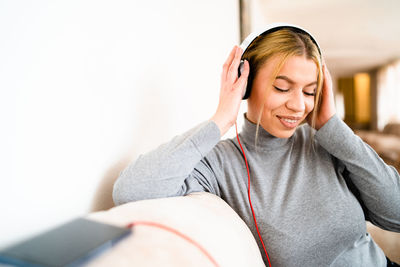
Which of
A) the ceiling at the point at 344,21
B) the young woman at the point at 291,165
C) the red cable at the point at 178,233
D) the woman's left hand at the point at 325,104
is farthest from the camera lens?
the ceiling at the point at 344,21

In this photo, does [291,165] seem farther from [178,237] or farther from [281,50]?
[178,237]

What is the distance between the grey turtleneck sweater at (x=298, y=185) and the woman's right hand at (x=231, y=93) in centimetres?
6

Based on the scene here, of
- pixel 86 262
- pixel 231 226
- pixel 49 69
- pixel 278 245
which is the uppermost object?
pixel 49 69

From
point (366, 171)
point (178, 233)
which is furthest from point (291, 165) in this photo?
point (178, 233)

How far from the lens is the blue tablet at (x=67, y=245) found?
31 cm

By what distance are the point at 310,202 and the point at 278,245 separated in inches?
6.5

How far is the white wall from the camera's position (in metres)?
0.43

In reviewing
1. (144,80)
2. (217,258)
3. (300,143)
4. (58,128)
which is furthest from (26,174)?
(300,143)

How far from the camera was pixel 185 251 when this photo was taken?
0.40 meters

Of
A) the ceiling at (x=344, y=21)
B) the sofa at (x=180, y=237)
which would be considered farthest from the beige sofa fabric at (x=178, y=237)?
the ceiling at (x=344, y=21)

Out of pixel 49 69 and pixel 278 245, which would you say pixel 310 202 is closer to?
pixel 278 245

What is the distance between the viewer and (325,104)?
910 mm

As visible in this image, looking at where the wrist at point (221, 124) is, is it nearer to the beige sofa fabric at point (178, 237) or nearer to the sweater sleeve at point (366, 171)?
the beige sofa fabric at point (178, 237)

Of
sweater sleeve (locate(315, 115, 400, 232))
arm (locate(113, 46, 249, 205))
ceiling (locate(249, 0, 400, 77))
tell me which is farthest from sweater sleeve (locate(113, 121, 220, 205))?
ceiling (locate(249, 0, 400, 77))
